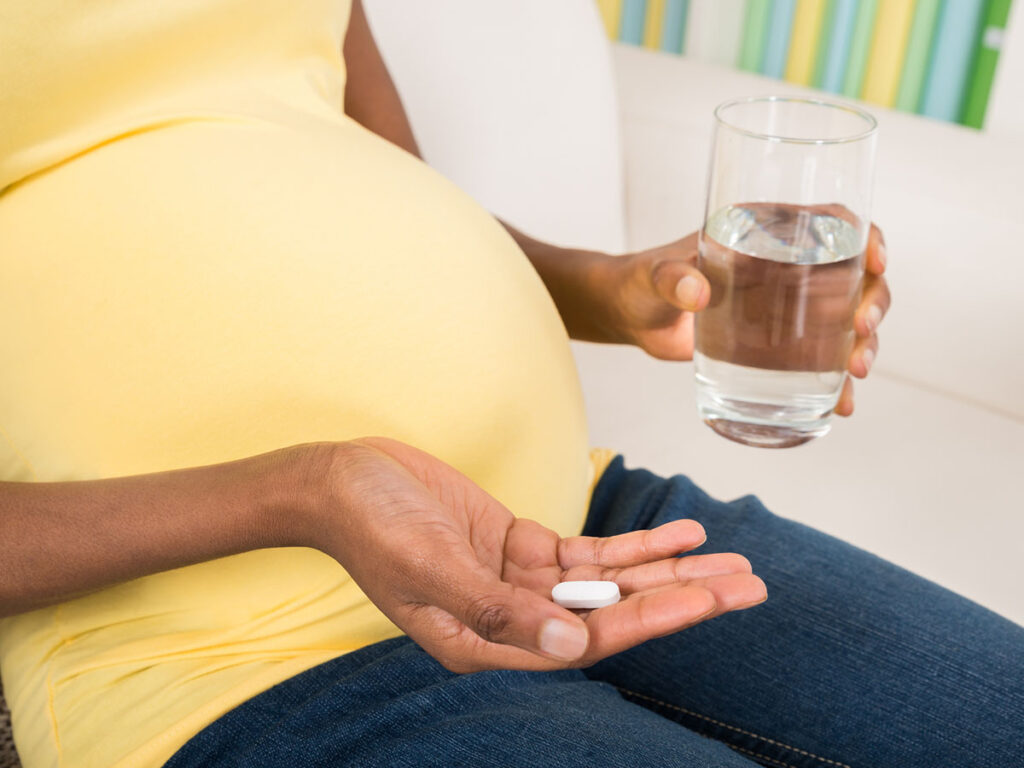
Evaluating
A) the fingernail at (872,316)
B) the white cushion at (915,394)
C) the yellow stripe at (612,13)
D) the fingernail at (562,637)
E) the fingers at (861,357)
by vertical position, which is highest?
the yellow stripe at (612,13)

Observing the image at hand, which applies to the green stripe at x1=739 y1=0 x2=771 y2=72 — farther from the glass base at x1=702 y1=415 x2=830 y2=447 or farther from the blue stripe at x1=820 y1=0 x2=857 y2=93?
the glass base at x1=702 y1=415 x2=830 y2=447

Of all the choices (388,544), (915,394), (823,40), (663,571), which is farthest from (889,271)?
(388,544)

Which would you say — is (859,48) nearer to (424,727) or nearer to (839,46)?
(839,46)

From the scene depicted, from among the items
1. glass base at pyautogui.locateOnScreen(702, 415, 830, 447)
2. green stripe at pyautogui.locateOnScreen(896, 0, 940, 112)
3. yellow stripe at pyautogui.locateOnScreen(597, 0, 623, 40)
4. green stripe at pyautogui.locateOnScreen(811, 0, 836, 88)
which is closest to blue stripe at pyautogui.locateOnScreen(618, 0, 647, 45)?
yellow stripe at pyautogui.locateOnScreen(597, 0, 623, 40)

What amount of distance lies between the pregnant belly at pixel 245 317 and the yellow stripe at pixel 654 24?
1.43 metres

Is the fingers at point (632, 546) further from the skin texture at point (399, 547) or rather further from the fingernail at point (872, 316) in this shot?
the fingernail at point (872, 316)

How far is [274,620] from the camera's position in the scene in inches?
26.1

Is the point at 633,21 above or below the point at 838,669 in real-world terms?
above

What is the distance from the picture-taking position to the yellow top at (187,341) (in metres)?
0.64

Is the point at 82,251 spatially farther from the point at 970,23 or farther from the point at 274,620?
the point at 970,23

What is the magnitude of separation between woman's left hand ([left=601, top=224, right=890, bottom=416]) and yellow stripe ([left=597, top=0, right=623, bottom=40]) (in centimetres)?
129

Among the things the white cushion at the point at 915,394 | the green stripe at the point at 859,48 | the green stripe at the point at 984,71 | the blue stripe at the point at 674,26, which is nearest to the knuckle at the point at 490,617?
the white cushion at the point at 915,394

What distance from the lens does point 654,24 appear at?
2.03 metres

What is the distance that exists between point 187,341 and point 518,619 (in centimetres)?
29
